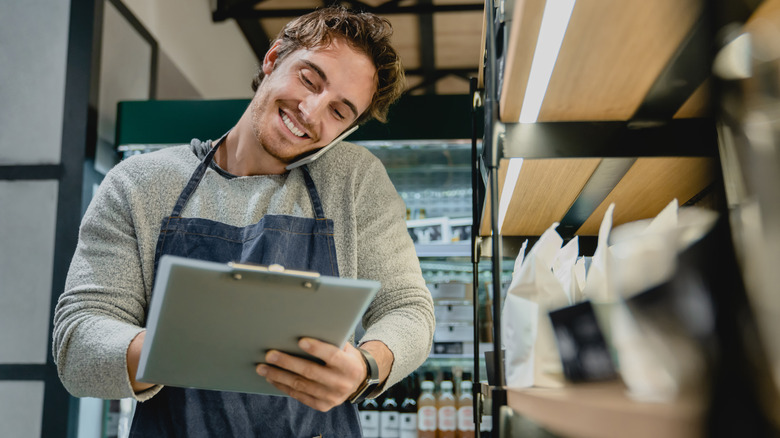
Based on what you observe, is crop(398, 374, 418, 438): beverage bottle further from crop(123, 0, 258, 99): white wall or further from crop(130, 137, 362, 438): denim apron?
crop(123, 0, 258, 99): white wall

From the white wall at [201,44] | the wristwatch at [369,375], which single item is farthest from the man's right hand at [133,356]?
the white wall at [201,44]

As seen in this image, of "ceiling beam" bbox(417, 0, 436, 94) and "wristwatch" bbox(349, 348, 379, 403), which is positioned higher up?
"ceiling beam" bbox(417, 0, 436, 94)

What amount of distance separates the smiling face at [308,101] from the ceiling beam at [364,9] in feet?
12.2

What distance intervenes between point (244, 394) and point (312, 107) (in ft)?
2.36

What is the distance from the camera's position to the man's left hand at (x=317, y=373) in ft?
3.34

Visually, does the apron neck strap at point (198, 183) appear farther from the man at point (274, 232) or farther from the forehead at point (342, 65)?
the forehead at point (342, 65)

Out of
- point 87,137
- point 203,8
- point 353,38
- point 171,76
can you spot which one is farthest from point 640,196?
point 203,8

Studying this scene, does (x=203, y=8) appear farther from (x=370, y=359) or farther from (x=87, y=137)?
(x=370, y=359)

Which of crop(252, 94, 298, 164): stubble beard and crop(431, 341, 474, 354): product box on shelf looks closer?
crop(252, 94, 298, 164): stubble beard

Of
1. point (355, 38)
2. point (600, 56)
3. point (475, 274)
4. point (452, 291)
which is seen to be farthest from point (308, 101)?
point (452, 291)

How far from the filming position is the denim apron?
1368mm

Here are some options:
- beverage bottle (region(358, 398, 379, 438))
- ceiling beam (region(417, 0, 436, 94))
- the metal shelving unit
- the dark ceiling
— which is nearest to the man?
the metal shelving unit

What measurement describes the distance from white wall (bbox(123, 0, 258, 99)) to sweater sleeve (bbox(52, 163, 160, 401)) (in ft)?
7.69

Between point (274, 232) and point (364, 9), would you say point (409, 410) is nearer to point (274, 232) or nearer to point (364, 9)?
point (274, 232)
